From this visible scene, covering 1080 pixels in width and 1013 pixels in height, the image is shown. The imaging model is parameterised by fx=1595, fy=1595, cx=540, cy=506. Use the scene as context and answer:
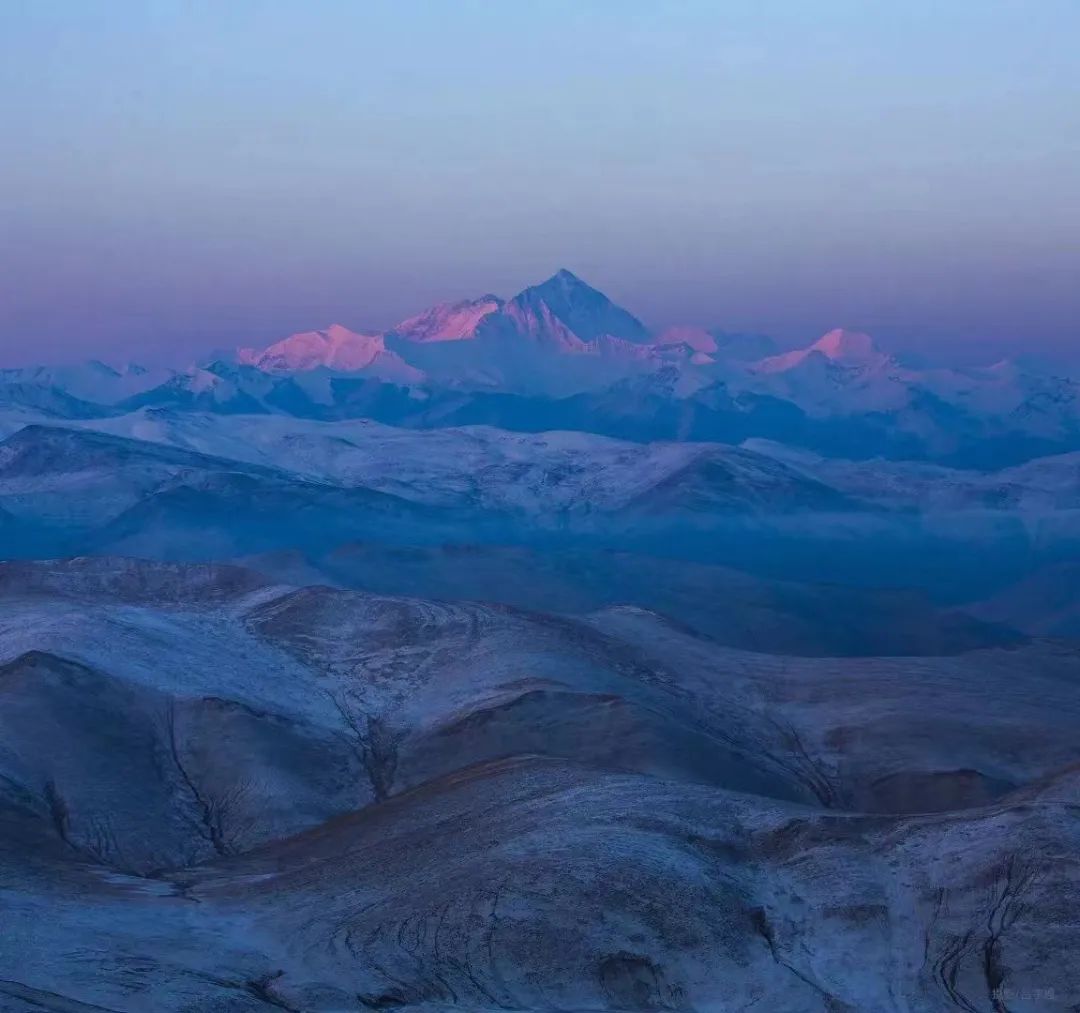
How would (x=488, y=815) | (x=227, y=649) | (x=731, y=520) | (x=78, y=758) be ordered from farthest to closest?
1. (x=731, y=520)
2. (x=227, y=649)
3. (x=78, y=758)
4. (x=488, y=815)

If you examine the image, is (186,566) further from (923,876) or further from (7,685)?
(923,876)

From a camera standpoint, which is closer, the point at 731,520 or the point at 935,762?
the point at 935,762

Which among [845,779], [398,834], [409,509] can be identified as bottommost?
[409,509]

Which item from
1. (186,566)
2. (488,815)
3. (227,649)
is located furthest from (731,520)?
(488,815)

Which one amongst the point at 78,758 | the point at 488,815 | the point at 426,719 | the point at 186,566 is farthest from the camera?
the point at 186,566

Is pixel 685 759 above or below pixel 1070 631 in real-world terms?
above

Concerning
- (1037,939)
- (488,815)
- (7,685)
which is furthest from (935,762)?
(7,685)
